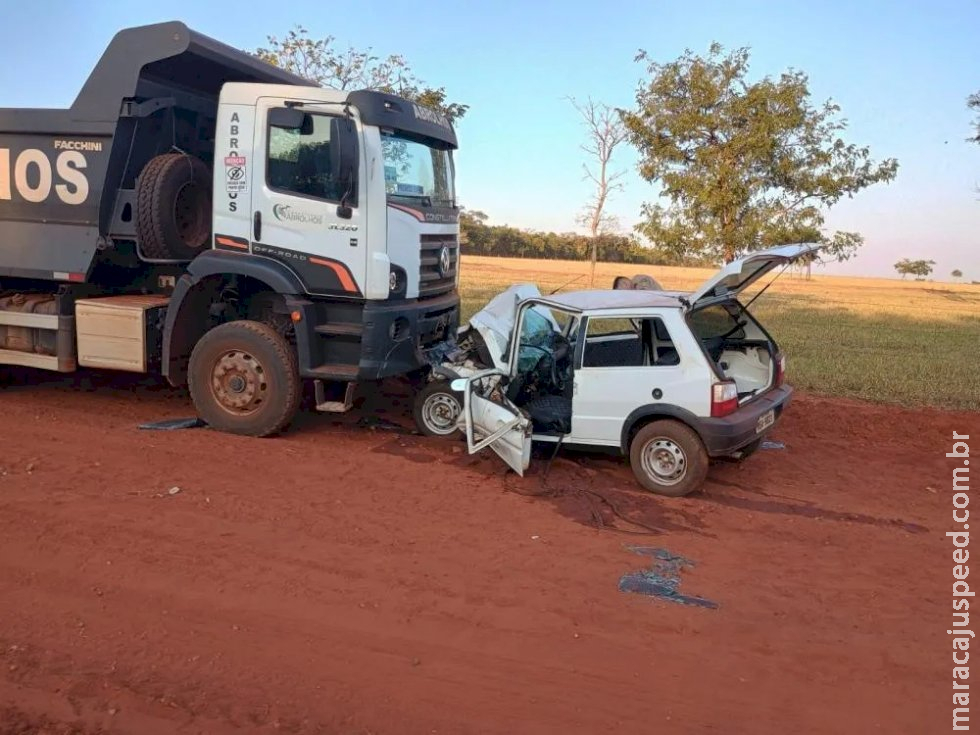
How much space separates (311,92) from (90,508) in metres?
4.10

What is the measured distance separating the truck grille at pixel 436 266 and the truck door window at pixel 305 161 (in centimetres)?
105

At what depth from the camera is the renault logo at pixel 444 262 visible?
27.3ft

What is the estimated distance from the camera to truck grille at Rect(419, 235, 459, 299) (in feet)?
26.1

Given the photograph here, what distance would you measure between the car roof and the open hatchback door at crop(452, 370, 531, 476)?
85 centimetres

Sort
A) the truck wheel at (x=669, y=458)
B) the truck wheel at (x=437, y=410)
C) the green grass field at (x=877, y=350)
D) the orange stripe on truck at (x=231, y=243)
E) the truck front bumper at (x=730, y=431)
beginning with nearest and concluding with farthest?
the truck front bumper at (x=730, y=431), the truck wheel at (x=669, y=458), the orange stripe on truck at (x=231, y=243), the truck wheel at (x=437, y=410), the green grass field at (x=877, y=350)

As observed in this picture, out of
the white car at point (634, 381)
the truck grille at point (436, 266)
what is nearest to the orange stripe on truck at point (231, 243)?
the truck grille at point (436, 266)

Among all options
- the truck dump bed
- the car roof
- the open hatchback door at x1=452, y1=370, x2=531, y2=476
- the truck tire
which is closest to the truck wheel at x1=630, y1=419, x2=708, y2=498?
the open hatchback door at x1=452, y1=370, x2=531, y2=476

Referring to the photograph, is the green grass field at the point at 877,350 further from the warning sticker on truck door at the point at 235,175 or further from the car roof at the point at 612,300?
the warning sticker on truck door at the point at 235,175

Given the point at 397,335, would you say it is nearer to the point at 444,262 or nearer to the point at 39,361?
the point at 444,262

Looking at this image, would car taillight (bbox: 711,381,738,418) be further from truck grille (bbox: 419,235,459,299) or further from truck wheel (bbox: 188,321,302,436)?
truck wheel (bbox: 188,321,302,436)

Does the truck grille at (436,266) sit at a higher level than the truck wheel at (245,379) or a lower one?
higher

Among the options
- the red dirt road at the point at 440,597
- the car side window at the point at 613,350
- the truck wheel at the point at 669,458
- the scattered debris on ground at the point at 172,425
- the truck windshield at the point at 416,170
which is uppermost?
the truck windshield at the point at 416,170

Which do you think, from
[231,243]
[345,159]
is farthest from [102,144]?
[345,159]

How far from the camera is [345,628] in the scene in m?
4.09
